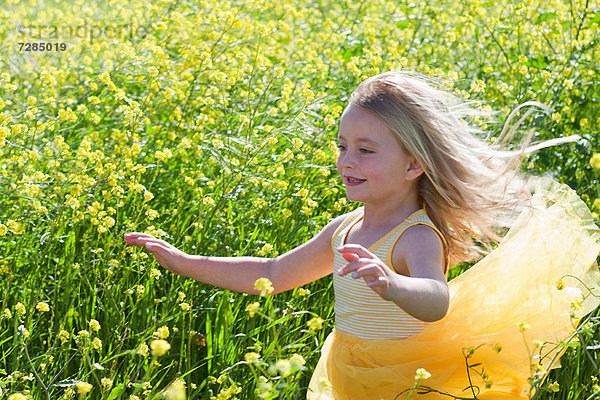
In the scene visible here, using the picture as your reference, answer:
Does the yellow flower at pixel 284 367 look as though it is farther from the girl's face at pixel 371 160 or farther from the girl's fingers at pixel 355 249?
the girl's face at pixel 371 160

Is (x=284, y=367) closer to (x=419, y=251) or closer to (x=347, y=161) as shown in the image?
(x=419, y=251)

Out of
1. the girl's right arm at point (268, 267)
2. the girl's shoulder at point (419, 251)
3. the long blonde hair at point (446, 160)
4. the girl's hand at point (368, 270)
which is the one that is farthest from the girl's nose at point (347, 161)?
the girl's hand at point (368, 270)

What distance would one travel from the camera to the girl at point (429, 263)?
218 centimetres

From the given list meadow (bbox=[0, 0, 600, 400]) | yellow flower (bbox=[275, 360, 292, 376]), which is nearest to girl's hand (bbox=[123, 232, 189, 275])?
meadow (bbox=[0, 0, 600, 400])

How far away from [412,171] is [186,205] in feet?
4.54

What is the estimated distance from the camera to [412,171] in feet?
7.64

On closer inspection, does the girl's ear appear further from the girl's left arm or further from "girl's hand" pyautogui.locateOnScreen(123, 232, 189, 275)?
"girl's hand" pyautogui.locateOnScreen(123, 232, 189, 275)

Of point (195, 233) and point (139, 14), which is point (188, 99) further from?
point (139, 14)

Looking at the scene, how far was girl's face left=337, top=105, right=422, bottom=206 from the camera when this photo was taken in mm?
2277

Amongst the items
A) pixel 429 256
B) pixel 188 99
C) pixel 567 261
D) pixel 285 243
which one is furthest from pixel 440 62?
pixel 429 256

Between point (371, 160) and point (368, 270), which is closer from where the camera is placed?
point (368, 270)

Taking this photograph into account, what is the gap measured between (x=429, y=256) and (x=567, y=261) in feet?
2.07

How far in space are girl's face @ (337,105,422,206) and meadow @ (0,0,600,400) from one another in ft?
1.52

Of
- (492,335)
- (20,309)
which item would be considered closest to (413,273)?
(492,335)
